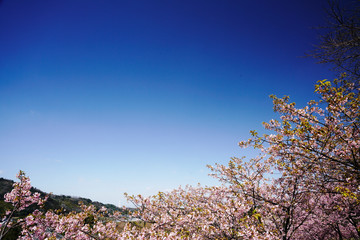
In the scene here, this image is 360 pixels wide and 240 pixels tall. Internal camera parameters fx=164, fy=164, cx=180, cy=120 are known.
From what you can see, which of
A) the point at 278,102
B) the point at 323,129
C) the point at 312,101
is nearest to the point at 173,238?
the point at 323,129

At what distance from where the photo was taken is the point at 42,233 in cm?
729

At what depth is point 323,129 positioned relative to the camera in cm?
554

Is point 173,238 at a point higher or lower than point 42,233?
higher

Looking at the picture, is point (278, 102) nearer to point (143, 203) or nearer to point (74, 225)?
point (143, 203)

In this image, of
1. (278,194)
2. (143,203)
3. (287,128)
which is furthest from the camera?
(143,203)

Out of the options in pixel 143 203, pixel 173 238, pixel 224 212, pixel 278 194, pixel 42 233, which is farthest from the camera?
pixel 143 203

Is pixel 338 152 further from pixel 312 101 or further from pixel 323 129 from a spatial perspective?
pixel 312 101

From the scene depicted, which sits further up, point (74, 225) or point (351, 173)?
point (351, 173)

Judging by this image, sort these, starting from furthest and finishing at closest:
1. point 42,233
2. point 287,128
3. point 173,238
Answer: point 42,233 → point 287,128 → point 173,238

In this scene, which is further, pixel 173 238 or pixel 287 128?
pixel 287 128

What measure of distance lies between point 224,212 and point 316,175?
3.97 m

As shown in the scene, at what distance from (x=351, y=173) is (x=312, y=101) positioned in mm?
2989

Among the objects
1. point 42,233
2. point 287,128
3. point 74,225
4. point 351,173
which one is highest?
point 287,128

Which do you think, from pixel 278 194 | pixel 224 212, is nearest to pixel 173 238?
pixel 224 212
